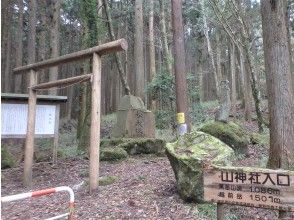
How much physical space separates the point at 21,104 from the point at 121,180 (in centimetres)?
360

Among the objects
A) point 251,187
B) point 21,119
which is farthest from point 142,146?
point 251,187

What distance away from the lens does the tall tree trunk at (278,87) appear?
621 cm

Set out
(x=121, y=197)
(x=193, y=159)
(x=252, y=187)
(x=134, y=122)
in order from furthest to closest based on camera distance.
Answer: (x=134, y=122), (x=121, y=197), (x=193, y=159), (x=252, y=187)

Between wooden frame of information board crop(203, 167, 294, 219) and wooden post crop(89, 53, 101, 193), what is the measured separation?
2.43 metres

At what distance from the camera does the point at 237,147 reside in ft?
30.8

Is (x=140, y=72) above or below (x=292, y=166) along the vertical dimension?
above

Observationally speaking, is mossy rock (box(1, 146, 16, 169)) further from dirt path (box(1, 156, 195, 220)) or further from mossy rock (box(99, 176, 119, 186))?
mossy rock (box(99, 176, 119, 186))

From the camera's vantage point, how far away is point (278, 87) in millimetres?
6332

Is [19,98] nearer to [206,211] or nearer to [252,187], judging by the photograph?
[206,211]

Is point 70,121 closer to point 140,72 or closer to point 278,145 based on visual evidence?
point 140,72

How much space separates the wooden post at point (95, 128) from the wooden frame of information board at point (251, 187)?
2428mm

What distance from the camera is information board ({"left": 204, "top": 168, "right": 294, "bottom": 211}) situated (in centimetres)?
399

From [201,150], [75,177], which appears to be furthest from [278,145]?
[75,177]

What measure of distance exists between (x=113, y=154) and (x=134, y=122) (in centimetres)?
201
